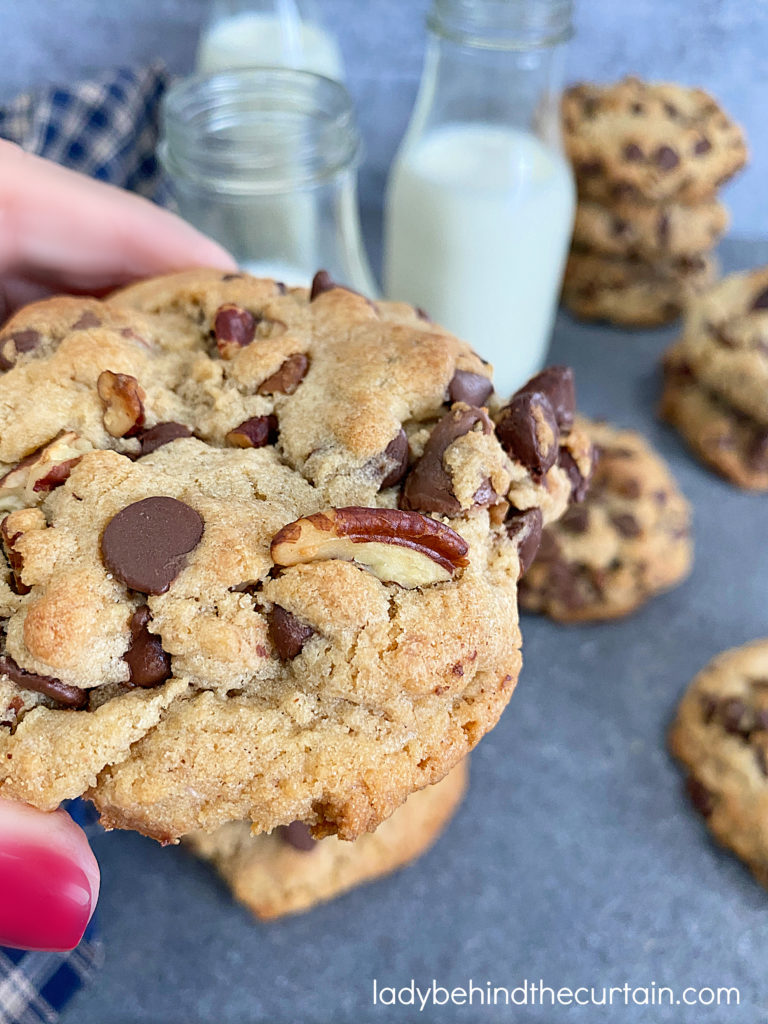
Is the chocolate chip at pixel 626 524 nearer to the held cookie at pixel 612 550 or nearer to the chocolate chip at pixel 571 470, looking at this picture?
the held cookie at pixel 612 550

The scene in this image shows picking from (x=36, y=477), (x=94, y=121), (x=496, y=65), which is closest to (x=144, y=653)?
(x=36, y=477)

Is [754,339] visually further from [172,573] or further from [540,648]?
[172,573]

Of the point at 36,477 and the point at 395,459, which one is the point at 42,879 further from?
the point at 395,459

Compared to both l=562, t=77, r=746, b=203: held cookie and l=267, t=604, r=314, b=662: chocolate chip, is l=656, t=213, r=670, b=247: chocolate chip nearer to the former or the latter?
l=562, t=77, r=746, b=203: held cookie

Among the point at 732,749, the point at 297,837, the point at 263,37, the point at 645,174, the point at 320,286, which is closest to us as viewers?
the point at 320,286

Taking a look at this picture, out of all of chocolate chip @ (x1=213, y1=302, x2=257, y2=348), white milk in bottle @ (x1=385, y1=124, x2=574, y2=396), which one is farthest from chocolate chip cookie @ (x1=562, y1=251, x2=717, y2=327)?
chocolate chip @ (x1=213, y1=302, x2=257, y2=348)

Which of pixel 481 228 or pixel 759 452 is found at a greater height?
pixel 481 228

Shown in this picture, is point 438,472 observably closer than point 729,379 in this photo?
Yes

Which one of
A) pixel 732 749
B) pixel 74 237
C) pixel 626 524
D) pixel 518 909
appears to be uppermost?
pixel 74 237
